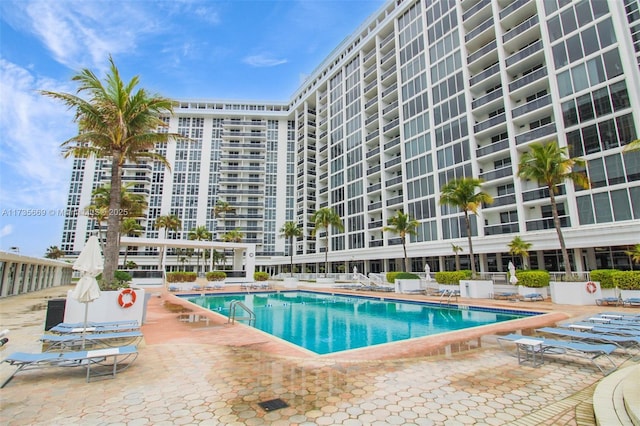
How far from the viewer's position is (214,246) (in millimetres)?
36250

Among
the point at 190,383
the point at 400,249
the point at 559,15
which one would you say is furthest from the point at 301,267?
the point at 190,383

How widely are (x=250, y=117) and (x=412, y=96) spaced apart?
4160cm

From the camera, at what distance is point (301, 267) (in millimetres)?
58750

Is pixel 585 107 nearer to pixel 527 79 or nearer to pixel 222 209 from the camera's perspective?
pixel 527 79

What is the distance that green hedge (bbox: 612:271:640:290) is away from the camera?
55.5ft

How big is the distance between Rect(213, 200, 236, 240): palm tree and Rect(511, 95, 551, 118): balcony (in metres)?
46.8

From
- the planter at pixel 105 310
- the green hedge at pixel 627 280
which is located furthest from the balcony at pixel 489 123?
the planter at pixel 105 310

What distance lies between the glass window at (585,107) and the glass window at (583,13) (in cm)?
609

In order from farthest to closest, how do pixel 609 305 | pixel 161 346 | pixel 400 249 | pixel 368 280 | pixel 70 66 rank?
1. pixel 400 249
2. pixel 368 280
3. pixel 609 305
4. pixel 70 66
5. pixel 161 346

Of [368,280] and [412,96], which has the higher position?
[412,96]

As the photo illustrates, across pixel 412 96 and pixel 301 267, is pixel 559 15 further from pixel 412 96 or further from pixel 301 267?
pixel 301 267

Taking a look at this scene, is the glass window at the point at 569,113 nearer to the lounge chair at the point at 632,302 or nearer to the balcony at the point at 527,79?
the balcony at the point at 527,79

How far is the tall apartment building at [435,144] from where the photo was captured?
23.7m

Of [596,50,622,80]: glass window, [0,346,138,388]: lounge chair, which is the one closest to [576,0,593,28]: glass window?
[596,50,622,80]: glass window
